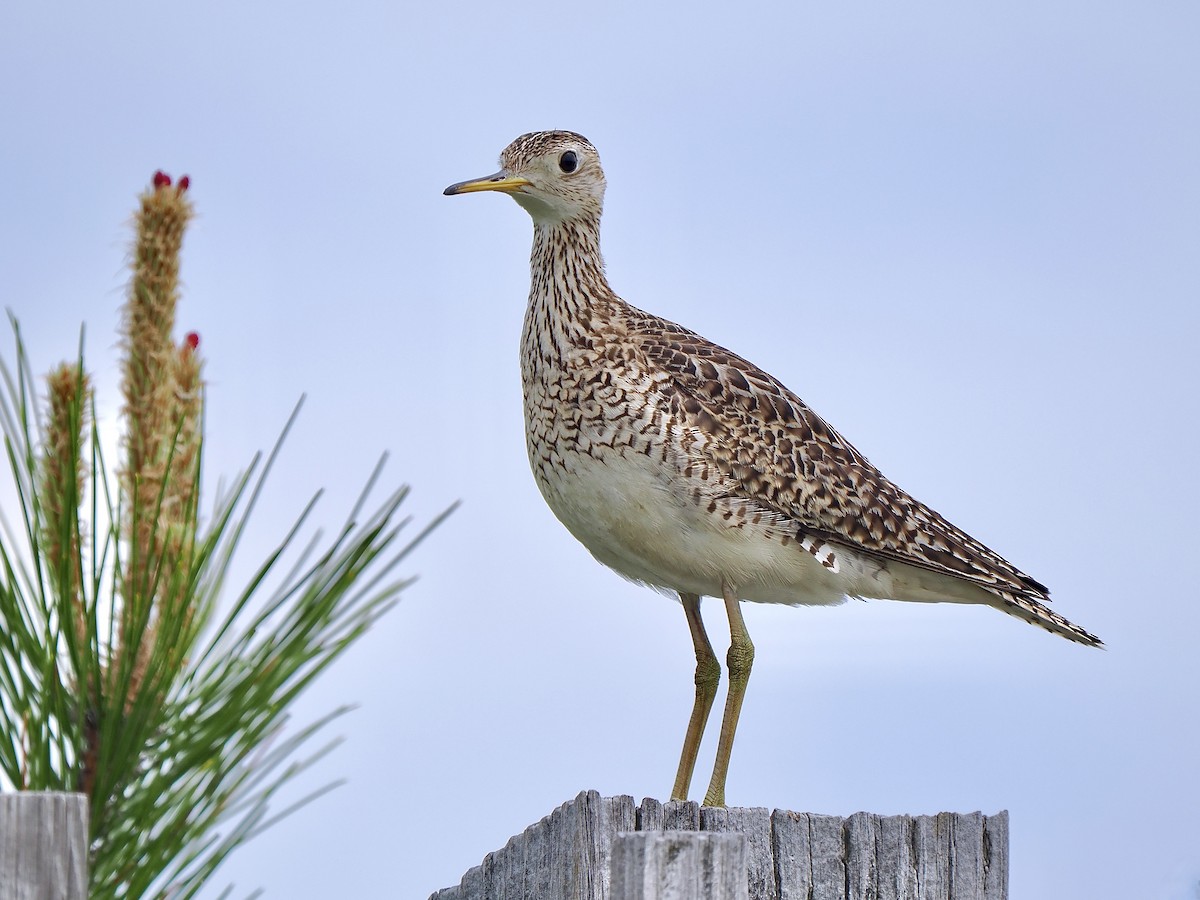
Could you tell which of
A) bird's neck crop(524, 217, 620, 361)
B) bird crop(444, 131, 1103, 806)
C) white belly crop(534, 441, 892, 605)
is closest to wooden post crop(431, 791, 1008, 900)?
bird crop(444, 131, 1103, 806)

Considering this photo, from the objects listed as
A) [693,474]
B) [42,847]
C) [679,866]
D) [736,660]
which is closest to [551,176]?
[693,474]

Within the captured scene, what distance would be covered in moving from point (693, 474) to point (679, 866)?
368 cm

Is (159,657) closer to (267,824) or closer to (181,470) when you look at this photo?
(267,824)

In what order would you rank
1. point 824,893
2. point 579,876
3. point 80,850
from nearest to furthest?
point 80,850 < point 579,876 < point 824,893

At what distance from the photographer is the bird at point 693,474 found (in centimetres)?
700

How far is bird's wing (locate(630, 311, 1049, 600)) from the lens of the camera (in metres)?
7.23

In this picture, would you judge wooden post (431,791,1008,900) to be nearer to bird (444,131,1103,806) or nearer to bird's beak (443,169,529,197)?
bird (444,131,1103,806)

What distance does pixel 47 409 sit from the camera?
3586 mm

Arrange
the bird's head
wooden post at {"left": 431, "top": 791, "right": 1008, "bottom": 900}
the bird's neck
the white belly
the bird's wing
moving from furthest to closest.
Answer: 1. the bird's head
2. the bird's neck
3. the bird's wing
4. the white belly
5. wooden post at {"left": 431, "top": 791, "right": 1008, "bottom": 900}

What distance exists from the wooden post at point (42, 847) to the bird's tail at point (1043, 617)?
19.8ft

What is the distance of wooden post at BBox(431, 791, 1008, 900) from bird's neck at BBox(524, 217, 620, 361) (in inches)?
126

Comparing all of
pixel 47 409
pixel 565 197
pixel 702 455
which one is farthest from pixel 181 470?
pixel 565 197

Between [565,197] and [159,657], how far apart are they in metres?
5.11

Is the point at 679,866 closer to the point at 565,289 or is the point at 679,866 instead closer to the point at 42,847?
the point at 42,847
